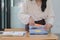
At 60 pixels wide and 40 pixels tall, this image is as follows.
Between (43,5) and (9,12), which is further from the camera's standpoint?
(9,12)

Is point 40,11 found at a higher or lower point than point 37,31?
higher

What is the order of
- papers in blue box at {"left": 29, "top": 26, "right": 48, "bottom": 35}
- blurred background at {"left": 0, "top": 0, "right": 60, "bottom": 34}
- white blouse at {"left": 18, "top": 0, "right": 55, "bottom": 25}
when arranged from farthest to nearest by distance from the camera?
1. blurred background at {"left": 0, "top": 0, "right": 60, "bottom": 34}
2. white blouse at {"left": 18, "top": 0, "right": 55, "bottom": 25}
3. papers in blue box at {"left": 29, "top": 26, "right": 48, "bottom": 35}

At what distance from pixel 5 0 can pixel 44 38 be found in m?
2.54

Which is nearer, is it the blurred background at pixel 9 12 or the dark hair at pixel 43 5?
the dark hair at pixel 43 5

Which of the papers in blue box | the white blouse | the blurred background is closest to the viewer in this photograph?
the papers in blue box

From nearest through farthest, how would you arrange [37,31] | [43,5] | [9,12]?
[37,31] → [43,5] → [9,12]

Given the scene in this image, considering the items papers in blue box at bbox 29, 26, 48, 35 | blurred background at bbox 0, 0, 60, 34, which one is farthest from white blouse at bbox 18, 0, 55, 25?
blurred background at bbox 0, 0, 60, 34

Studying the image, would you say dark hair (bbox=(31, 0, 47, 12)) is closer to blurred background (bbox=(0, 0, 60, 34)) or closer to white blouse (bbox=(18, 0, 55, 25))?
white blouse (bbox=(18, 0, 55, 25))

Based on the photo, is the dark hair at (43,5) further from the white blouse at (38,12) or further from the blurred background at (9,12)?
the blurred background at (9,12)

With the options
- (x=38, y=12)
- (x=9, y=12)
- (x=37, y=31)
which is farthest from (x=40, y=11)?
(x=9, y=12)

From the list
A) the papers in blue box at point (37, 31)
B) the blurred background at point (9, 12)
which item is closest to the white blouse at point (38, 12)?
the papers in blue box at point (37, 31)

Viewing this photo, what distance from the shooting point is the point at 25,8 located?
68.2 inches

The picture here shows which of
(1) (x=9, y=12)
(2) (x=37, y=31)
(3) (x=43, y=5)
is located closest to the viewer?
(2) (x=37, y=31)

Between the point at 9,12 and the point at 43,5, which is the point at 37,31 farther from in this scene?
the point at 9,12
